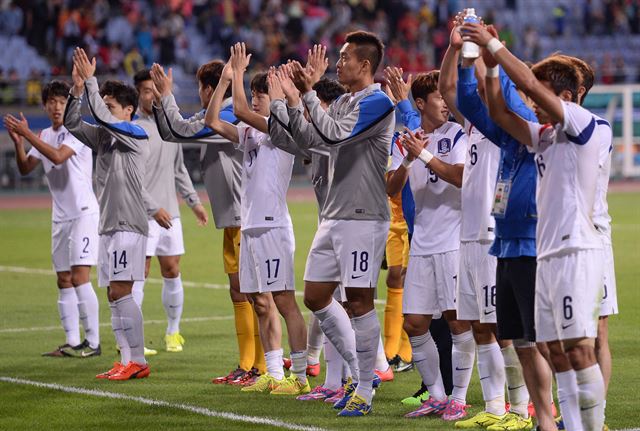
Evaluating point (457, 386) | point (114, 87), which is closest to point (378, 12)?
point (114, 87)

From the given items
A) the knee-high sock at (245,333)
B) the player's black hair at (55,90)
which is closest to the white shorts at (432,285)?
the knee-high sock at (245,333)

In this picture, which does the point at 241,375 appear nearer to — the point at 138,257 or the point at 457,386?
Result: the point at 138,257

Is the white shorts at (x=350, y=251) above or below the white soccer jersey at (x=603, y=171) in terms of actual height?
below

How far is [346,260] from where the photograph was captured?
7586mm

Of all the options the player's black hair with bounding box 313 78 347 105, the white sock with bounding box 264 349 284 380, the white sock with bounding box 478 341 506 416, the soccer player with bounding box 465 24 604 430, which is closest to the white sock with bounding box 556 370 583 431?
the soccer player with bounding box 465 24 604 430

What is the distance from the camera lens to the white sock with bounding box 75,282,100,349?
10.5 metres

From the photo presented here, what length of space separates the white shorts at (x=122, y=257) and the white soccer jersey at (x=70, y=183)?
164cm

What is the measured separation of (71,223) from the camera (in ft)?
35.3

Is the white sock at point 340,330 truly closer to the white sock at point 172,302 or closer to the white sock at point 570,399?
the white sock at point 570,399

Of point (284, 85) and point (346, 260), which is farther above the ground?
point (284, 85)

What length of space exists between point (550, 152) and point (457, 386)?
2.16 m

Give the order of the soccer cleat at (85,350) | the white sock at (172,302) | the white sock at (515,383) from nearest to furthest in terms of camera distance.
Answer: the white sock at (515,383), the soccer cleat at (85,350), the white sock at (172,302)

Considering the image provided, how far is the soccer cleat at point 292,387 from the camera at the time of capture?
838 cm

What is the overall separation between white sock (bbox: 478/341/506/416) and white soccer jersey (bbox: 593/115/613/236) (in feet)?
3.14
